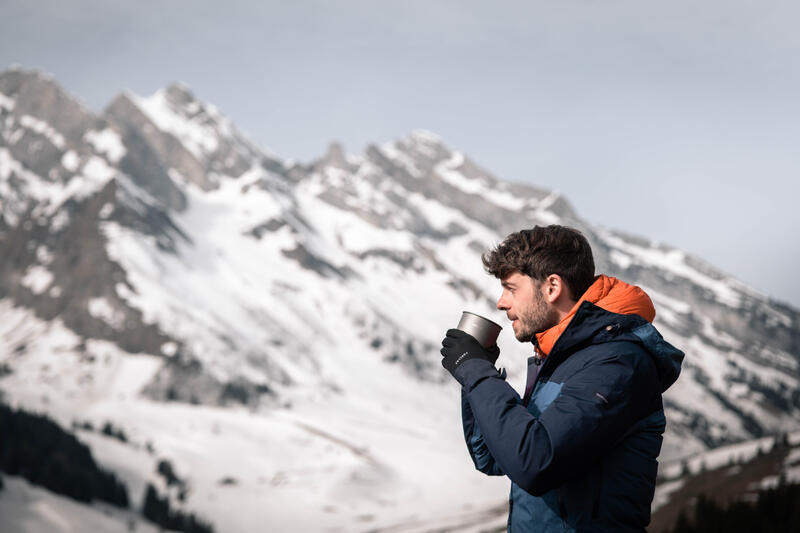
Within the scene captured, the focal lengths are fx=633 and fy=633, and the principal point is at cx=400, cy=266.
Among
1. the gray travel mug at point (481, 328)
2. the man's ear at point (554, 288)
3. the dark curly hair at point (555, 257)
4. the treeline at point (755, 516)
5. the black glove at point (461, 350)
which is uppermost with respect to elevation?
the treeline at point (755, 516)

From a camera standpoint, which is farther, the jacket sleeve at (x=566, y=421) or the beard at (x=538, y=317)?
the beard at (x=538, y=317)

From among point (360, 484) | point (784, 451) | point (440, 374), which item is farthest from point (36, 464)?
point (440, 374)

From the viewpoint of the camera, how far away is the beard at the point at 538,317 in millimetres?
3883

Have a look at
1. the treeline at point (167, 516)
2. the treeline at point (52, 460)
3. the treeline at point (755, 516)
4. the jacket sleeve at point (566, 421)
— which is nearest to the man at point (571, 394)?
the jacket sleeve at point (566, 421)

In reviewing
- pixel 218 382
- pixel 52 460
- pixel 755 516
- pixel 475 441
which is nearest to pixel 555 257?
pixel 475 441

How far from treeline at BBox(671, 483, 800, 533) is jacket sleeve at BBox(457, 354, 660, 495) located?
43.5 metres

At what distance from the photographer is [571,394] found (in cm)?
331

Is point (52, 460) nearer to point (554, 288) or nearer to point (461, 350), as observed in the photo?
point (461, 350)

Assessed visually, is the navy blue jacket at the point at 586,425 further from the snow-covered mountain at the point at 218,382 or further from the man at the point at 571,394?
the snow-covered mountain at the point at 218,382

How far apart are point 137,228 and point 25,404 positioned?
255ft

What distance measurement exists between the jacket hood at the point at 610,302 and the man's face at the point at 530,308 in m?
0.08

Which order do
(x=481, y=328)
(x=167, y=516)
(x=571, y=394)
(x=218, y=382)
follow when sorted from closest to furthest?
1. (x=571, y=394)
2. (x=481, y=328)
3. (x=167, y=516)
4. (x=218, y=382)

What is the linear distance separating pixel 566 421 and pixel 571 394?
18 centimetres

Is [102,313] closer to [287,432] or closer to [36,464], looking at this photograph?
[287,432]
